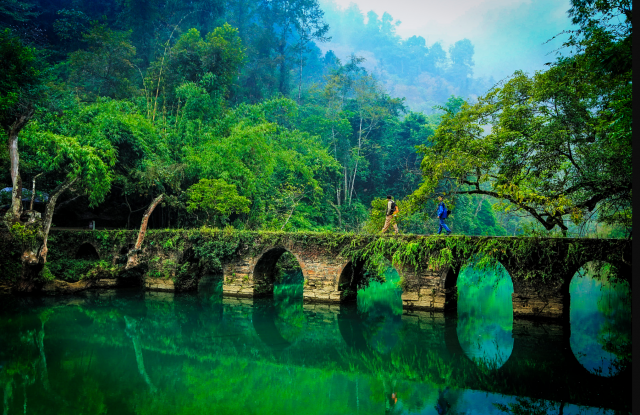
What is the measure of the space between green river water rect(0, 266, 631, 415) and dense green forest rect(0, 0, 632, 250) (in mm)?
2923

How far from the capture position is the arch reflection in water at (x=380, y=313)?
10664 mm

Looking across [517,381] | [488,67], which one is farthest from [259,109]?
[488,67]

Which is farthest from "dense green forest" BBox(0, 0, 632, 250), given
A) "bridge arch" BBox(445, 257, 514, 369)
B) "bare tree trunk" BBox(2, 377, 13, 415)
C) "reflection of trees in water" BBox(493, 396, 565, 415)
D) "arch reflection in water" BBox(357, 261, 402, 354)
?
"bare tree trunk" BBox(2, 377, 13, 415)

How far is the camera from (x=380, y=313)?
13805 mm

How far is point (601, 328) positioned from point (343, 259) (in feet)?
23.7

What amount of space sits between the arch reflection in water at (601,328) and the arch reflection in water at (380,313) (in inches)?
158

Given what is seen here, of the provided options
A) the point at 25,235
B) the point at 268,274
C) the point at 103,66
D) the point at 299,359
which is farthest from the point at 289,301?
the point at 103,66

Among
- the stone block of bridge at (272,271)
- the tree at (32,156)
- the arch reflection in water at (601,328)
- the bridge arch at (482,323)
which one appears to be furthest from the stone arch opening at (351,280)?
the tree at (32,156)

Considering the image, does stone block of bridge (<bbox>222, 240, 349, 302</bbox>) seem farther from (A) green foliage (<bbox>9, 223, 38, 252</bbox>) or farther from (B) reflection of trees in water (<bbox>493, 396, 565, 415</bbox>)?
(B) reflection of trees in water (<bbox>493, 396, 565, 415</bbox>)

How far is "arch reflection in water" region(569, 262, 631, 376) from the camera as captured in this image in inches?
347

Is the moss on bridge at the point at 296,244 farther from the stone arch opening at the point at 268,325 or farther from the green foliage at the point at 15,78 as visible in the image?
the green foliage at the point at 15,78

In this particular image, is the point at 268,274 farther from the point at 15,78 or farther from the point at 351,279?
the point at 15,78

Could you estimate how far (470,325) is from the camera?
474 inches

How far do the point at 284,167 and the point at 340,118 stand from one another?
8349 mm
